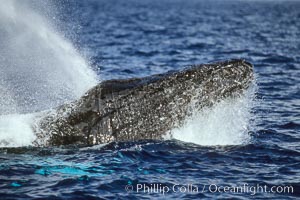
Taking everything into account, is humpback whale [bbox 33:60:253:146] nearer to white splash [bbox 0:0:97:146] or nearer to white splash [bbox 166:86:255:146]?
white splash [bbox 166:86:255:146]

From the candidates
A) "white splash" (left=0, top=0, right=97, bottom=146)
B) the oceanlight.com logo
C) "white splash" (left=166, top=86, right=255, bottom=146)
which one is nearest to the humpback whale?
"white splash" (left=166, top=86, right=255, bottom=146)

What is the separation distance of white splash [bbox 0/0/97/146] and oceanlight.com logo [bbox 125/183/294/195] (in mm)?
3442

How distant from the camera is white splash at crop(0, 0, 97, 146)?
1277cm

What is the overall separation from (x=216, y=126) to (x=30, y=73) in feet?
41.4

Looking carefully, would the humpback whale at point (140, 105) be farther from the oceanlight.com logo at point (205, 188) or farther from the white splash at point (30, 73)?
the oceanlight.com logo at point (205, 188)

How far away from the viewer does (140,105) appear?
1215 centimetres

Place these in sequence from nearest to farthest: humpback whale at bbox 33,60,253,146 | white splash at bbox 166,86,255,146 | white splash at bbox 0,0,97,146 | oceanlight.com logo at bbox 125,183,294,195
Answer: oceanlight.com logo at bbox 125,183,294,195 < humpback whale at bbox 33,60,253,146 < white splash at bbox 166,86,255,146 < white splash at bbox 0,0,97,146

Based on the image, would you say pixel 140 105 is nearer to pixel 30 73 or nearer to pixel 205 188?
pixel 205 188

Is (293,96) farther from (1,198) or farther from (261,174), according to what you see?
(1,198)

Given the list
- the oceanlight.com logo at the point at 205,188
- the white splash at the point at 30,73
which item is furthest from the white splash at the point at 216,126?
the white splash at the point at 30,73

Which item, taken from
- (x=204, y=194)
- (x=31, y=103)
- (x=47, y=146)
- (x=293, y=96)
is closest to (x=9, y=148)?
(x=47, y=146)

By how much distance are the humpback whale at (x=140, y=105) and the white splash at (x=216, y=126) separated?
0.20 metres

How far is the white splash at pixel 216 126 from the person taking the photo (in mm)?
12508

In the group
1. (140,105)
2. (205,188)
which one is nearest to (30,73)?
(140,105)
